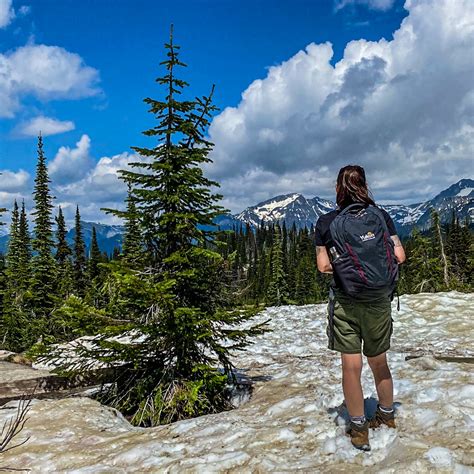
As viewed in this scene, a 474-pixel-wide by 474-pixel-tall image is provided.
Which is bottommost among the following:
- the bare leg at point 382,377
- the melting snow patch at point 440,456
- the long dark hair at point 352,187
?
the melting snow patch at point 440,456

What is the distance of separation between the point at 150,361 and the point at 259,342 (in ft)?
20.3

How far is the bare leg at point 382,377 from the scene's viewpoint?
4375 mm

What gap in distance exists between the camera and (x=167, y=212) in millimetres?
7719

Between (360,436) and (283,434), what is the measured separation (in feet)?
3.36

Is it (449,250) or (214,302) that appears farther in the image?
(449,250)

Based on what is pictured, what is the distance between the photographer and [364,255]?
4.06 m

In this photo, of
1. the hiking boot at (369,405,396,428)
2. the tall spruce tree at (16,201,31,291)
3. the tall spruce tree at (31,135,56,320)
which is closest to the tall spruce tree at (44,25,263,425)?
the hiking boot at (369,405,396,428)

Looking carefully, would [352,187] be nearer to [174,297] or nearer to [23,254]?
[174,297]

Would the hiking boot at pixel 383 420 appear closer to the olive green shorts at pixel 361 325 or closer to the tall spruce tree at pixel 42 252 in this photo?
the olive green shorts at pixel 361 325

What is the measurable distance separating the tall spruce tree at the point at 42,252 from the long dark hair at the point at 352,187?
2720 centimetres

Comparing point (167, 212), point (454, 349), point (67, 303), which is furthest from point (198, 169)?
point (454, 349)

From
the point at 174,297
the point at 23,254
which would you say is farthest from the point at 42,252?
the point at 174,297

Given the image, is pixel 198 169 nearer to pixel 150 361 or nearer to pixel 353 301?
pixel 150 361

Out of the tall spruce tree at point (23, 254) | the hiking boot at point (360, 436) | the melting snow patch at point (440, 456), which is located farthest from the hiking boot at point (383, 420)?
the tall spruce tree at point (23, 254)
